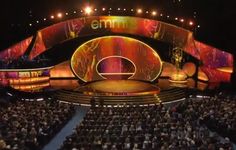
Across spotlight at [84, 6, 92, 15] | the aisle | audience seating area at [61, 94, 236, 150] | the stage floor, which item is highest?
spotlight at [84, 6, 92, 15]

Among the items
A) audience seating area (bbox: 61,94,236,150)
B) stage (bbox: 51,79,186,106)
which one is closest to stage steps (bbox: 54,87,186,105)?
stage (bbox: 51,79,186,106)

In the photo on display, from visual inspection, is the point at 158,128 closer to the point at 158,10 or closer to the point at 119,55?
the point at 119,55

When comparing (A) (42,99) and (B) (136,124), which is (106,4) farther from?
(B) (136,124)

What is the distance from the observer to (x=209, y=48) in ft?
130

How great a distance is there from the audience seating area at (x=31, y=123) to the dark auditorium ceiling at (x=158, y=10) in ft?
48.6

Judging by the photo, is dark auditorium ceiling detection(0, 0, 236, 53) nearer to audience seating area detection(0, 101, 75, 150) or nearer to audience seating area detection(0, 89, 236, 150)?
audience seating area detection(0, 89, 236, 150)

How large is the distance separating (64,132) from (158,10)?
25236 millimetres

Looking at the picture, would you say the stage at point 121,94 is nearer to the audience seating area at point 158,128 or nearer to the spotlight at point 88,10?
the audience seating area at point 158,128

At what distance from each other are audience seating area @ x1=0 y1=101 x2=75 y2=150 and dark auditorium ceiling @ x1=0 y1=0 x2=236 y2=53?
1482 centimetres

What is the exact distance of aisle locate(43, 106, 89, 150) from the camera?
22.1 metres

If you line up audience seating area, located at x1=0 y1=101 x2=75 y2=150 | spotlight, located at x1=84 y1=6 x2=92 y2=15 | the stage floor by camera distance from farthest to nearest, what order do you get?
1. spotlight, located at x1=84 y1=6 x2=92 y2=15
2. the stage floor
3. audience seating area, located at x1=0 y1=101 x2=75 y2=150

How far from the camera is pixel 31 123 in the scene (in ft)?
74.3

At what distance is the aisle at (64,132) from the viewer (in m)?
22.1

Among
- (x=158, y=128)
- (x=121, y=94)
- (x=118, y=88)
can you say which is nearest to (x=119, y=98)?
(x=121, y=94)
